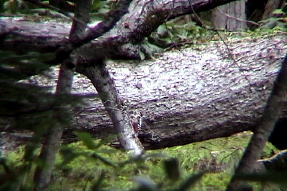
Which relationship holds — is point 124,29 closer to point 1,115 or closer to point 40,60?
point 40,60

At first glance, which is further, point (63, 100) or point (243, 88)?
point (243, 88)

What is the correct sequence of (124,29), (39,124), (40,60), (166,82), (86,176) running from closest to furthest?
(39,124) < (40,60) < (86,176) < (124,29) < (166,82)

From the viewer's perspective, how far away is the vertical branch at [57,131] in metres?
1.33

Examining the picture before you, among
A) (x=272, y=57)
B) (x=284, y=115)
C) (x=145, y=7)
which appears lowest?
(x=284, y=115)

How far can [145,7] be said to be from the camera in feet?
11.0

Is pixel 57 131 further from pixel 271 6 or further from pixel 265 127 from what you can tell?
pixel 271 6

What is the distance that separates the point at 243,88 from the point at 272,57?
31 centimetres

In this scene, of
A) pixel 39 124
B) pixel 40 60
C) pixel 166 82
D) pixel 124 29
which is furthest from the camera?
pixel 166 82

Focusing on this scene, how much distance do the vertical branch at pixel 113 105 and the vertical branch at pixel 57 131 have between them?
1232mm

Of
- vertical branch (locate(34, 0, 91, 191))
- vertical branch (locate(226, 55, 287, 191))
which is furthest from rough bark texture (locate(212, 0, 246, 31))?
vertical branch (locate(226, 55, 287, 191))

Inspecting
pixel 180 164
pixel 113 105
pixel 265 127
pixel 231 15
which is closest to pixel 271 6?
pixel 231 15

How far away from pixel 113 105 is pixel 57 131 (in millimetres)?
1710

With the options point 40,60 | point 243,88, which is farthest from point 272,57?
point 40,60

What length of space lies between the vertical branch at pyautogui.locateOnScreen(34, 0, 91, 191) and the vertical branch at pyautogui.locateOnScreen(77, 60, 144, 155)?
4.04ft
